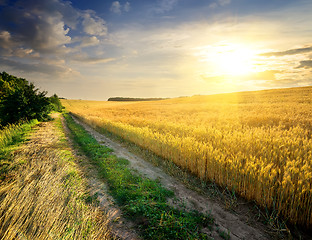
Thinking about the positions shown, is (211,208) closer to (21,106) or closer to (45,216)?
(45,216)

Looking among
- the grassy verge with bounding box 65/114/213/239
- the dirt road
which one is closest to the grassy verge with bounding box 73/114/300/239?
the dirt road

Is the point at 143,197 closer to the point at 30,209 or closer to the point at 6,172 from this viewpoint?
the point at 30,209

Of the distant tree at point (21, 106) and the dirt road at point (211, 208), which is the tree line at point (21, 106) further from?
the dirt road at point (211, 208)

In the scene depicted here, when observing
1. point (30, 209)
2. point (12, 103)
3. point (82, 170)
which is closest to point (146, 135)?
point (82, 170)

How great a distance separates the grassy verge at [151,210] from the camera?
3.50 metres

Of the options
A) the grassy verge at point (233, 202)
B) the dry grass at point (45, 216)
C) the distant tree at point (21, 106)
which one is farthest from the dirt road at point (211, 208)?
the distant tree at point (21, 106)

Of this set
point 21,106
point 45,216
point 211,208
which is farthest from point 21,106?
point 211,208

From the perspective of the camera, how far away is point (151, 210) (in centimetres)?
414

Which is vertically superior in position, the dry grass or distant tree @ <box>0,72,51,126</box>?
distant tree @ <box>0,72,51,126</box>

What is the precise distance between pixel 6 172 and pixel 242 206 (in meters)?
7.53

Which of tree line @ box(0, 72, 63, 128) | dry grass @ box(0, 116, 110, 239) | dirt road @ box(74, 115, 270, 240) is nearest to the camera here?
dry grass @ box(0, 116, 110, 239)

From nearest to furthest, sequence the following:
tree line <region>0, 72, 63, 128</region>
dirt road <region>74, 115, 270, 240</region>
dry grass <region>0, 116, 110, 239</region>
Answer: dry grass <region>0, 116, 110, 239</region> < dirt road <region>74, 115, 270, 240</region> < tree line <region>0, 72, 63, 128</region>

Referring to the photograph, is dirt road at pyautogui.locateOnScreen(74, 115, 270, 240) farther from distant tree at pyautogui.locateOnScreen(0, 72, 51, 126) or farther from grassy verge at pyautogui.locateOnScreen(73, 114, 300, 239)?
distant tree at pyautogui.locateOnScreen(0, 72, 51, 126)

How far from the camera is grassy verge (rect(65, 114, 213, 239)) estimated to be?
350cm
